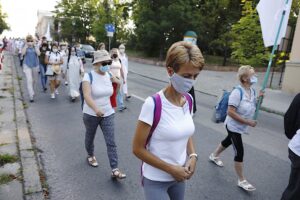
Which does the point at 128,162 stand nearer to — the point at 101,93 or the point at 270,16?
the point at 101,93

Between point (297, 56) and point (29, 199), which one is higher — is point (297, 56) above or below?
above

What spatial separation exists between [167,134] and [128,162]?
114 inches

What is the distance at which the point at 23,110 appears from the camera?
783 centimetres

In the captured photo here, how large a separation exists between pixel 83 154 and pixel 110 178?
3.34 feet

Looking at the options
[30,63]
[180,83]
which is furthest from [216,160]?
[30,63]

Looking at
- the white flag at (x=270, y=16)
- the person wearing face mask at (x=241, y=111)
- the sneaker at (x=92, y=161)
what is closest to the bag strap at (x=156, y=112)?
the person wearing face mask at (x=241, y=111)

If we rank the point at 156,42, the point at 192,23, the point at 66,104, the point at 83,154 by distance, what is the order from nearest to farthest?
1. the point at 83,154
2. the point at 66,104
3. the point at 192,23
4. the point at 156,42

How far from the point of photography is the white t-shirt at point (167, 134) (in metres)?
2.03

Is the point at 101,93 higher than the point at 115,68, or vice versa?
the point at 101,93

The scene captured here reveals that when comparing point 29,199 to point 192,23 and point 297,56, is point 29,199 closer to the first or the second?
point 297,56

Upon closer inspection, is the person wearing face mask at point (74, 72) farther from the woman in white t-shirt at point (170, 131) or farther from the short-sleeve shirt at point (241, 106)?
the woman in white t-shirt at point (170, 131)

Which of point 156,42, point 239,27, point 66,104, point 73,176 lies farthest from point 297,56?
point 156,42

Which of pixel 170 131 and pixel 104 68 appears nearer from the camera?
pixel 170 131

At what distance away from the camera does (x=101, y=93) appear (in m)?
4.08
